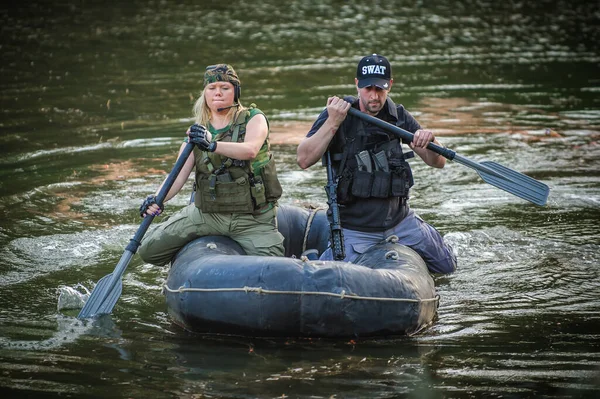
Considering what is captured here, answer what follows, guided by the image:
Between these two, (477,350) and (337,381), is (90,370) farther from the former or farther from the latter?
(477,350)

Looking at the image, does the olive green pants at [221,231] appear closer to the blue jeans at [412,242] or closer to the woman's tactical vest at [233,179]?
the woman's tactical vest at [233,179]

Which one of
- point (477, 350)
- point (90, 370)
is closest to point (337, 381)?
point (477, 350)

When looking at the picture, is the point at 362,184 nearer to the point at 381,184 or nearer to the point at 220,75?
the point at 381,184

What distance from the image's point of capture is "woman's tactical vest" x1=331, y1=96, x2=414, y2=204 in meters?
6.80

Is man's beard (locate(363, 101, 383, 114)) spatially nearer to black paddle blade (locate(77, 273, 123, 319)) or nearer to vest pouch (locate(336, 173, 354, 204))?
vest pouch (locate(336, 173, 354, 204))

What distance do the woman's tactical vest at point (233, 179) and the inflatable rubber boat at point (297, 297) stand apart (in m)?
0.51

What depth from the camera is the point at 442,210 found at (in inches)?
375

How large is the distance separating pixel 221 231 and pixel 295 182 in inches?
140

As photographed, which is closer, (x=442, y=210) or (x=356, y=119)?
(x=356, y=119)

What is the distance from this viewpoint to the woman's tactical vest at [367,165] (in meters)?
6.80

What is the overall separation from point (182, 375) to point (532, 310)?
262 centimetres

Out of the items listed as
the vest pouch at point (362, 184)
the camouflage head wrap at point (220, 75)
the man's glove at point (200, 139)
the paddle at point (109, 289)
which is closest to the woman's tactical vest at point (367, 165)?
the vest pouch at point (362, 184)

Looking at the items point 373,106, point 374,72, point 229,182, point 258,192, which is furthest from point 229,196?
point 374,72

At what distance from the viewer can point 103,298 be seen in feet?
22.4
